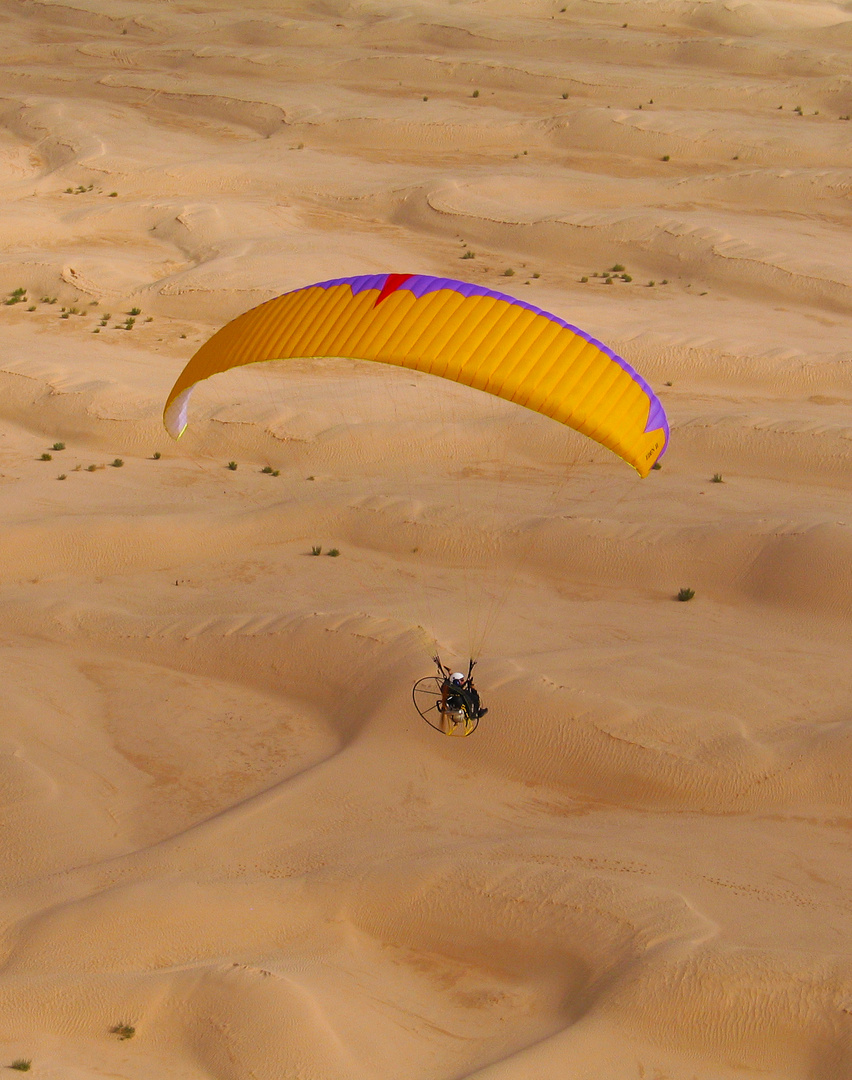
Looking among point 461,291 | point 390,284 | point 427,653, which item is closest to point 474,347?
point 461,291

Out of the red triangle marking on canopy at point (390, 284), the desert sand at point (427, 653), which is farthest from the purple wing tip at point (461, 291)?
the desert sand at point (427, 653)

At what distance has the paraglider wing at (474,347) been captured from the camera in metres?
10.5

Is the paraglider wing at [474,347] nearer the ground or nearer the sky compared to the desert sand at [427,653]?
nearer the sky

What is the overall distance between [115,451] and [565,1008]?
14.5 meters

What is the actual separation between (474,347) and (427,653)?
14.7 feet

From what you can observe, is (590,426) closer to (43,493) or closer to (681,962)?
(681,962)

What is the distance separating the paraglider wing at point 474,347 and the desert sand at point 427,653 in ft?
11.8

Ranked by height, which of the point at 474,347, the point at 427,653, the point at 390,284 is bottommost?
the point at 427,653

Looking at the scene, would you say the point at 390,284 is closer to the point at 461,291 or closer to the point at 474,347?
the point at 461,291

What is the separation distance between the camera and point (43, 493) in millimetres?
19266

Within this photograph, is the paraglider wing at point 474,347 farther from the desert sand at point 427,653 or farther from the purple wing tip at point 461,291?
the desert sand at point 427,653

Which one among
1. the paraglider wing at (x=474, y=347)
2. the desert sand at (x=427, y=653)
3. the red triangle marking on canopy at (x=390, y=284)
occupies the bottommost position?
the desert sand at (x=427, y=653)

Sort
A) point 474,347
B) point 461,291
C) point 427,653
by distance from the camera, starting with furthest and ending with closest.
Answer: point 427,653, point 461,291, point 474,347

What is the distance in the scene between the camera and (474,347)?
10617 mm
